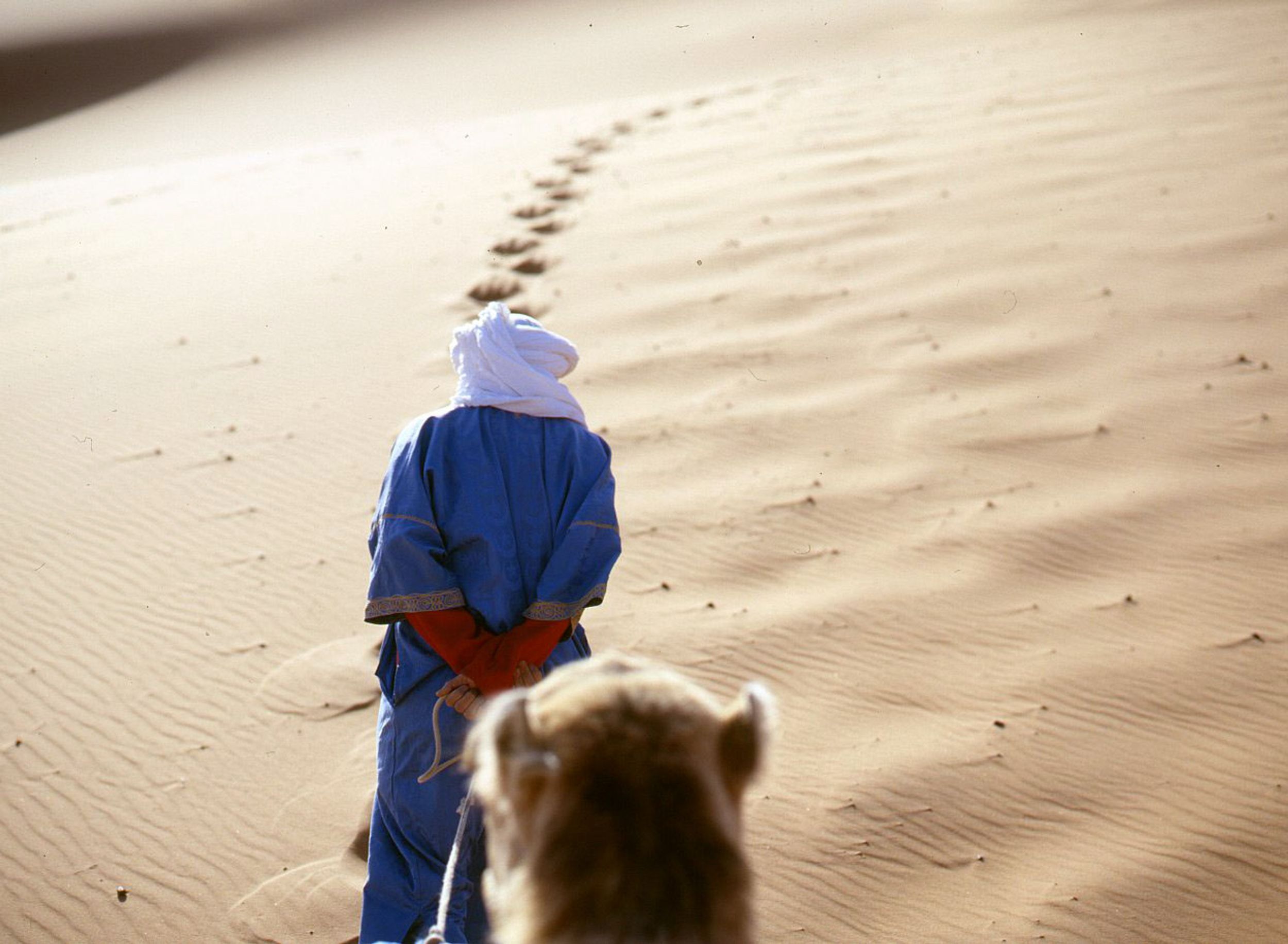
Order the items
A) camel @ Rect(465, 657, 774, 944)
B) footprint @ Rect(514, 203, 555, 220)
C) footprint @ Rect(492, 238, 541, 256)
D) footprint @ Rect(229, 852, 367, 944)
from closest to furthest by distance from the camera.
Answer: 1. camel @ Rect(465, 657, 774, 944)
2. footprint @ Rect(229, 852, 367, 944)
3. footprint @ Rect(492, 238, 541, 256)
4. footprint @ Rect(514, 203, 555, 220)

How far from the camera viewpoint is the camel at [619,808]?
4.44 ft

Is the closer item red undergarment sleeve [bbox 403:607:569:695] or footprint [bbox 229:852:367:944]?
red undergarment sleeve [bbox 403:607:569:695]

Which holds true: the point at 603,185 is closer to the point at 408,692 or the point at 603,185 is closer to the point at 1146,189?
the point at 1146,189

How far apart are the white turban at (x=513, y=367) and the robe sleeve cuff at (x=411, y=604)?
0.49m

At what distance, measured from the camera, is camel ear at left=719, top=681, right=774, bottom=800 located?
1528mm

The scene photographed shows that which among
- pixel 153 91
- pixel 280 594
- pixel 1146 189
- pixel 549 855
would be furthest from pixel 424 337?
pixel 153 91

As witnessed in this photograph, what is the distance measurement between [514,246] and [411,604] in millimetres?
8427

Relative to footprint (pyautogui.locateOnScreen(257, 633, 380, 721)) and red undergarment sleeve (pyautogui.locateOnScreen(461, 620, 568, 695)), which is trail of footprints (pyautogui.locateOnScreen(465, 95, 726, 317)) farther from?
red undergarment sleeve (pyautogui.locateOnScreen(461, 620, 568, 695))

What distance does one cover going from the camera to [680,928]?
4.39 feet

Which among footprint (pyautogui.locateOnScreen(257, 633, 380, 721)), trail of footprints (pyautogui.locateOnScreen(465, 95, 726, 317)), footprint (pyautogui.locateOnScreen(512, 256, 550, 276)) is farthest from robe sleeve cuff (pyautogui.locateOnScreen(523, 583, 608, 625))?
footprint (pyautogui.locateOnScreen(512, 256, 550, 276))

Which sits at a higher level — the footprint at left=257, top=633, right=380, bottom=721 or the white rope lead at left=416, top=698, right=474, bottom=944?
the white rope lead at left=416, top=698, right=474, bottom=944

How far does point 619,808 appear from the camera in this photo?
141 cm

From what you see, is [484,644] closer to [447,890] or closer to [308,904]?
[447,890]

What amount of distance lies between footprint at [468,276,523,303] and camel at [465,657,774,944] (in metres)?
8.31
